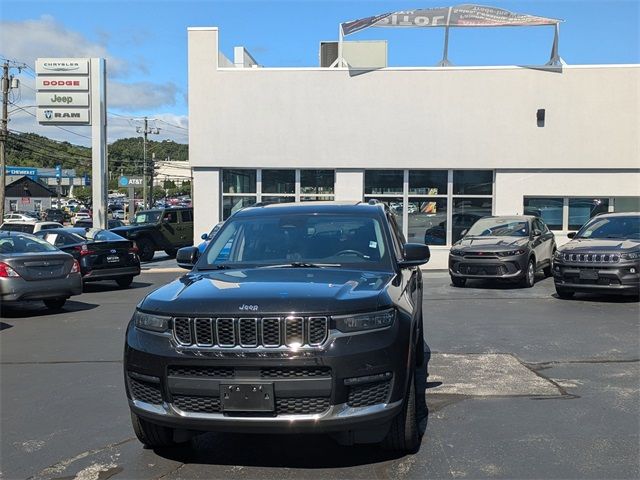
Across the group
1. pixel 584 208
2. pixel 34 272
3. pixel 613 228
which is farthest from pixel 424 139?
pixel 34 272

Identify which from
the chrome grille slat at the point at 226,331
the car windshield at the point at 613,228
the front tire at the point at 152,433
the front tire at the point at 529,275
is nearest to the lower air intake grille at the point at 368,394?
the chrome grille slat at the point at 226,331

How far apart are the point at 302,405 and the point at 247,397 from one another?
336 mm

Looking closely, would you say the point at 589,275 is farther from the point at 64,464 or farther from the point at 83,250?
the point at 83,250

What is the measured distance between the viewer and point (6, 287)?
10.8m

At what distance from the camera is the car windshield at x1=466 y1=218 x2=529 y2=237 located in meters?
14.9

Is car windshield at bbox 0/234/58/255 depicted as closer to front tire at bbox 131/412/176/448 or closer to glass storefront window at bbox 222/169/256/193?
front tire at bbox 131/412/176/448

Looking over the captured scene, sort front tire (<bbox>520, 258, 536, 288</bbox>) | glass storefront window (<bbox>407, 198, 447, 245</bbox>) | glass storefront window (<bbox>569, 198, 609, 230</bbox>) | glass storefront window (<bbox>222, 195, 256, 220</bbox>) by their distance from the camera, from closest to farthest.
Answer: front tire (<bbox>520, 258, 536, 288</bbox>)
glass storefront window (<bbox>569, 198, 609, 230</bbox>)
glass storefront window (<bbox>407, 198, 447, 245</bbox>)
glass storefront window (<bbox>222, 195, 256, 220</bbox>)

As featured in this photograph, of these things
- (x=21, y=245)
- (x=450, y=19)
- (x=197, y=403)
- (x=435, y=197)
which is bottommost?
(x=197, y=403)

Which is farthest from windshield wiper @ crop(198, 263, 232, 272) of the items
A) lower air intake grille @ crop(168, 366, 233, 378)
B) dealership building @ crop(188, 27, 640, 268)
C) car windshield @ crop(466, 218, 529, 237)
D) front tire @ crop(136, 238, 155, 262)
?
front tire @ crop(136, 238, 155, 262)

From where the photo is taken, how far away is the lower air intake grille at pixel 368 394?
3.86m

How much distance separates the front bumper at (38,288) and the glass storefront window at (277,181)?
10.3 m

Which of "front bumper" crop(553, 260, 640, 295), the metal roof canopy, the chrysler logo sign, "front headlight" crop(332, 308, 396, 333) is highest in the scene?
the metal roof canopy

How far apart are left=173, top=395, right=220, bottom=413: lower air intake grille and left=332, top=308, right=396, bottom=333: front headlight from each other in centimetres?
89

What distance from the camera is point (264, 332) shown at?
12.8 feet
